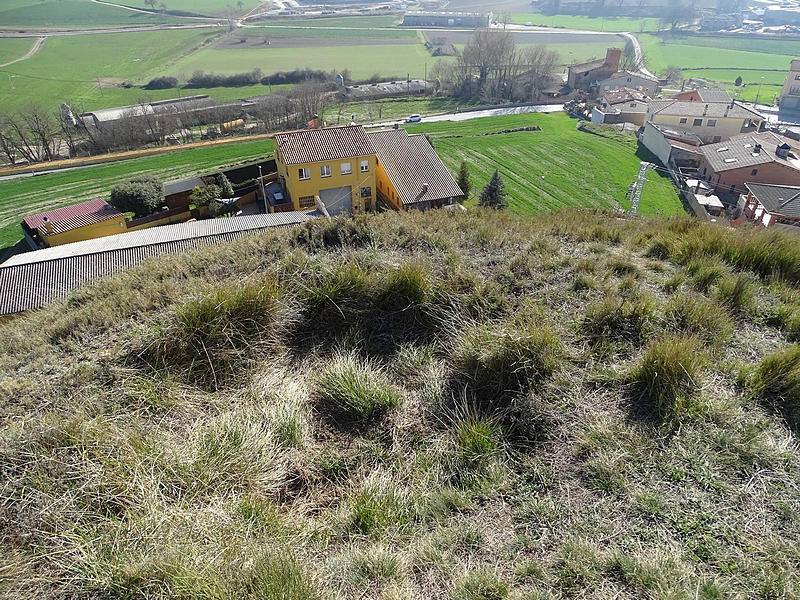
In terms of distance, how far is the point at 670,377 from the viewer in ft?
12.6

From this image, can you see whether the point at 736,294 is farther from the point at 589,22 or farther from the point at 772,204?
the point at 589,22

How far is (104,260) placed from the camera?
44.4 ft

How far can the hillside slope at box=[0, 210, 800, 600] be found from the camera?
271 centimetres

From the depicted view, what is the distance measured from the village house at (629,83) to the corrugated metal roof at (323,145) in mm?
56675

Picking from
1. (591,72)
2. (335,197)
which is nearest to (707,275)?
(335,197)

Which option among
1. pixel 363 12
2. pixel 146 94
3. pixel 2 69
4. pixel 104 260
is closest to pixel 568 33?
pixel 363 12

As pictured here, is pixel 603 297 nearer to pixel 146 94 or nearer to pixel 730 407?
pixel 730 407

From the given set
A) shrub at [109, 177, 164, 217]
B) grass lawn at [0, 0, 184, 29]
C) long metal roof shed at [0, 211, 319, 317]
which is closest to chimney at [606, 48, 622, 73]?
shrub at [109, 177, 164, 217]

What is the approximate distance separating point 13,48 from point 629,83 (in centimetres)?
10553

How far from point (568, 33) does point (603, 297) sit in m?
140

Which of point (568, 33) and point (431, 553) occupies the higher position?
point (568, 33)

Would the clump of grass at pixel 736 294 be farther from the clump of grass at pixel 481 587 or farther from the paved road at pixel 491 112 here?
the paved road at pixel 491 112

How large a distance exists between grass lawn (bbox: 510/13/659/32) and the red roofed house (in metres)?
145

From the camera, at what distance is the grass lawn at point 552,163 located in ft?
99.7
